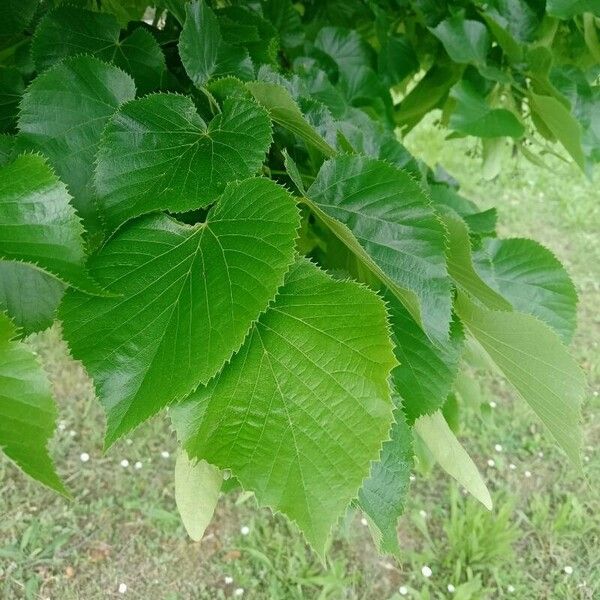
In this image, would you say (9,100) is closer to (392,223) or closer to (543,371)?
(392,223)

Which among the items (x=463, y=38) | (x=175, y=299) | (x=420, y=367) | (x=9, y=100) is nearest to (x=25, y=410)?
(x=175, y=299)

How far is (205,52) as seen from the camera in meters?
0.66

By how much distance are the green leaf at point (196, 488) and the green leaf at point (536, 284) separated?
43 cm

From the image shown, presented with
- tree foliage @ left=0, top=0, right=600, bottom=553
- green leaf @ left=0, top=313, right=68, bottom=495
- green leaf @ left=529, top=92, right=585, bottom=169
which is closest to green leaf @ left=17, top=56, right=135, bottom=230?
tree foliage @ left=0, top=0, right=600, bottom=553

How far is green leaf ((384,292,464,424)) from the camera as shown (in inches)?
22.9

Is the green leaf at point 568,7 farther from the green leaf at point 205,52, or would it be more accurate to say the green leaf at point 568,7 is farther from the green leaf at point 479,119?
the green leaf at point 205,52

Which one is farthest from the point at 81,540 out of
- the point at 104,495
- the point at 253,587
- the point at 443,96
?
the point at 443,96

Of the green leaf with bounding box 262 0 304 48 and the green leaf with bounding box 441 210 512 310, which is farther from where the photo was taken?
the green leaf with bounding box 262 0 304 48

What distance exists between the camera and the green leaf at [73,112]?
1.83 feet

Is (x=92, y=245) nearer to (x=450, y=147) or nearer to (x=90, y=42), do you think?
(x=90, y=42)

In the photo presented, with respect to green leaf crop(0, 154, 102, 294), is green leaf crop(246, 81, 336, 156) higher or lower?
higher

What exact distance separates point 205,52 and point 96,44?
15 centimetres

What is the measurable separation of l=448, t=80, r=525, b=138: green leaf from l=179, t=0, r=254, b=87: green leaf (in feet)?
1.28

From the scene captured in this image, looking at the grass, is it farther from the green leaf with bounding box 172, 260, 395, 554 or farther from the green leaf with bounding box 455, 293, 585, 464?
the green leaf with bounding box 172, 260, 395, 554
